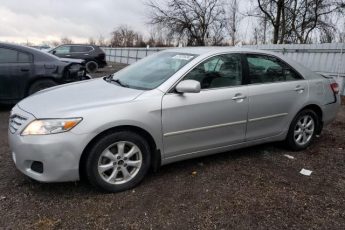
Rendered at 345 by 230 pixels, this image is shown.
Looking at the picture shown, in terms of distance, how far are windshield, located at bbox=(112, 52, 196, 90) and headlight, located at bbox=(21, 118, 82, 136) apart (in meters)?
0.97

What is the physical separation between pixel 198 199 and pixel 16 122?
1.98 m

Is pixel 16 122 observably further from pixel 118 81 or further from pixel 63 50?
pixel 63 50

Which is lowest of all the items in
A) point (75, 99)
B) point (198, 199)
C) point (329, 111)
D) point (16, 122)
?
point (198, 199)

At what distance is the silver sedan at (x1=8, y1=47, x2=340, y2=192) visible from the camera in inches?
138

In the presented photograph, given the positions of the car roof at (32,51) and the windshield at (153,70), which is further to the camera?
the car roof at (32,51)

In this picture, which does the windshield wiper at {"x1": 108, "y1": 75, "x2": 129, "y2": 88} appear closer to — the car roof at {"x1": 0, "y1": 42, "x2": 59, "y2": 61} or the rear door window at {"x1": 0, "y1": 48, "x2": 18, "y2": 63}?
the car roof at {"x1": 0, "y1": 42, "x2": 59, "y2": 61}

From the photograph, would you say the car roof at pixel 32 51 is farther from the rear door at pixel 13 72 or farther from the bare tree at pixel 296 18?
the bare tree at pixel 296 18

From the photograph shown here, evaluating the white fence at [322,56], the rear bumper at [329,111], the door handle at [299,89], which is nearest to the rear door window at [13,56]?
the door handle at [299,89]

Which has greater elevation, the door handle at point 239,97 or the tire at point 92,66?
the door handle at point 239,97

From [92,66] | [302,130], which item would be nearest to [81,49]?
[92,66]

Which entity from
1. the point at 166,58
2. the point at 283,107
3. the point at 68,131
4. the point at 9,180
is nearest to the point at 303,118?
the point at 283,107

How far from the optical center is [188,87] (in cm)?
396

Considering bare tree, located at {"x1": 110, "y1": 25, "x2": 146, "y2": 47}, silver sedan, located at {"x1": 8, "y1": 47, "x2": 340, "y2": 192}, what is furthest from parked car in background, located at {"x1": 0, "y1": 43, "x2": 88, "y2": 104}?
bare tree, located at {"x1": 110, "y1": 25, "x2": 146, "y2": 47}

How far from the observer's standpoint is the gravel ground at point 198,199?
10.8ft
